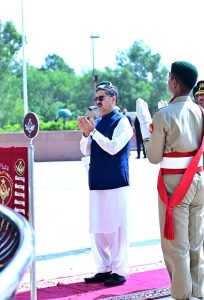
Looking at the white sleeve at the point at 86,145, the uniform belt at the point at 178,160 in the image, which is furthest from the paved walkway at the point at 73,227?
the uniform belt at the point at 178,160

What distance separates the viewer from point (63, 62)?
10275 cm

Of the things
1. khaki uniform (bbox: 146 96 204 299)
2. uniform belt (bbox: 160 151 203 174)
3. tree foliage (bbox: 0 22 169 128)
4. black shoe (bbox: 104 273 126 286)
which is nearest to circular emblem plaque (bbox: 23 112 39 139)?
khaki uniform (bbox: 146 96 204 299)

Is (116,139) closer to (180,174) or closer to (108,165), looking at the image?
(108,165)

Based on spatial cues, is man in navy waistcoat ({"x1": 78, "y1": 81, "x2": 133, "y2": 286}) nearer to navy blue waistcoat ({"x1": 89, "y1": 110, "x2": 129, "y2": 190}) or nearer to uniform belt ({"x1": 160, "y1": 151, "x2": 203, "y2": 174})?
navy blue waistcoat ({"x1": 89, "y1": 110, "x2": 129, "y2": 190})

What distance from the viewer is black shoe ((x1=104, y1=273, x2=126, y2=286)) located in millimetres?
5457

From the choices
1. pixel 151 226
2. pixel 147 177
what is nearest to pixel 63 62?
pixel 147 177

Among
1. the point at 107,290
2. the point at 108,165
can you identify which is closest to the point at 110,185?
the point at 108,165

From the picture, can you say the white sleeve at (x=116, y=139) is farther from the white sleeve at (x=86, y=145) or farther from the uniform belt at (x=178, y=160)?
the uniform belt at (x=178, y=160)

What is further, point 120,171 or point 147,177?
point 147,177

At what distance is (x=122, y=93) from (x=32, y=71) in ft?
41.3

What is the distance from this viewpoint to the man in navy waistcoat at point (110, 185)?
5.46m

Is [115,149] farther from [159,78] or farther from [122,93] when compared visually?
[159,78]

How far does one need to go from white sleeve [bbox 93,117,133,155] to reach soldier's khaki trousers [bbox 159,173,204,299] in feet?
2.31

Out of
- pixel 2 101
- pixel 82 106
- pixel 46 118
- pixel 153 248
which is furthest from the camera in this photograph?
pixel 82 106
